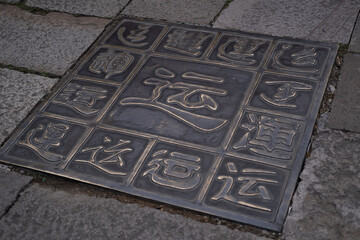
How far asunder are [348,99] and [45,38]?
204 cm

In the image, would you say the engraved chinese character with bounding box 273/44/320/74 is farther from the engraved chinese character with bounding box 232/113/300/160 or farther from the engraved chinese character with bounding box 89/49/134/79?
the engraved chinese character with bounding box 89/49/134/79

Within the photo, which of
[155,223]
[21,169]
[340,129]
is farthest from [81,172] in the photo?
[340,129]

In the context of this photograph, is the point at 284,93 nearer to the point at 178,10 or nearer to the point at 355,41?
the point at 355,41

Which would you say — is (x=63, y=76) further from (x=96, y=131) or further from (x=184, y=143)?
(x=184, y=143)

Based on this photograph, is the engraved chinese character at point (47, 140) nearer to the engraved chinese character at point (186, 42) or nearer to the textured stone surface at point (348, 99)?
the engraved chinese character at point (186, 42)

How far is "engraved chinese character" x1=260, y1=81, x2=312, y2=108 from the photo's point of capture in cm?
243

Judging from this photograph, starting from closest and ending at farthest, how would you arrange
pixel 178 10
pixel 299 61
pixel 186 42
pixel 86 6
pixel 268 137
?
pixel 268 137 < pixel 299 61 < pixel 186 42 < pixel 178 10 < pixel 86 6

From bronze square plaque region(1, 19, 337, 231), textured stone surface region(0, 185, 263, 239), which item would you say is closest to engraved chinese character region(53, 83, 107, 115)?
bronze square plaque region(1, 19, 337, 231)

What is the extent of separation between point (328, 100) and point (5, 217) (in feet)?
5.72

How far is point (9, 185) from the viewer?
2197 millimetres

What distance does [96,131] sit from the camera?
7.88 ft

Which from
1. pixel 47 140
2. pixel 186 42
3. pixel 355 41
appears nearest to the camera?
pixel 47 140

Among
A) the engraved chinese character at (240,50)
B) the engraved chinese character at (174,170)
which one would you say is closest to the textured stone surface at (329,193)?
the engraved chinese character at (174,170)

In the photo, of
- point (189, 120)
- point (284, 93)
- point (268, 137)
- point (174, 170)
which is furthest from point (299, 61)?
point (174, 170)
